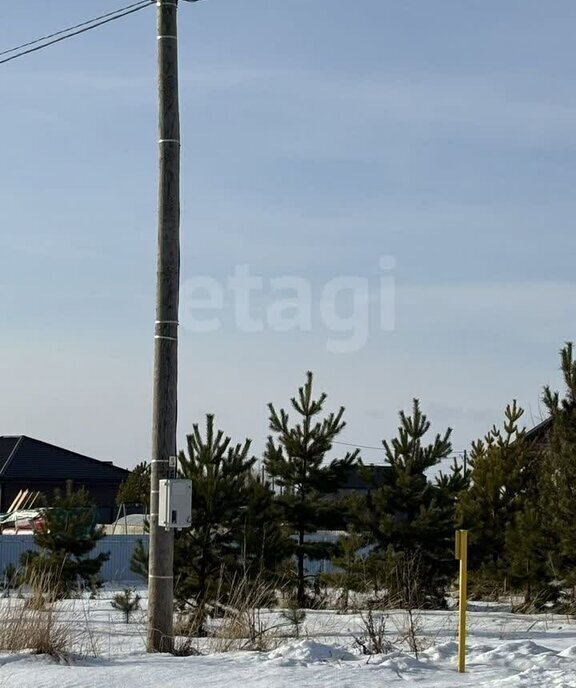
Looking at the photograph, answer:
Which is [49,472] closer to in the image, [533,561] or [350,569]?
[350,569]

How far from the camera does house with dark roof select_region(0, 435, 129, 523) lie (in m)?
58.9

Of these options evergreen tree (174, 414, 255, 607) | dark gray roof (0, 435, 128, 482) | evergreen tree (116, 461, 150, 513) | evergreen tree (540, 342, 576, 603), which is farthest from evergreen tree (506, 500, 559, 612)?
dark gray roof (0, 435, 128, 482)

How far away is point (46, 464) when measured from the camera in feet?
200

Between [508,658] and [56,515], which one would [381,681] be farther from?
[56,515]

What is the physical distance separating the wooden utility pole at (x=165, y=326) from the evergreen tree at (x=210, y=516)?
6.76 metres

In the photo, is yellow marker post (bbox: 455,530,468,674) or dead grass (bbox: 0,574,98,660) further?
dead grass (bbox: 0,574,98,660)

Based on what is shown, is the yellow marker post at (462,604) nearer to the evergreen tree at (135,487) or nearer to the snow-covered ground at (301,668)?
the snow-covered ground at (301,668)

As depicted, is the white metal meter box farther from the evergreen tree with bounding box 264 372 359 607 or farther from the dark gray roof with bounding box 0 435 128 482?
the dark gray roof with bounding box 0 435 128 482

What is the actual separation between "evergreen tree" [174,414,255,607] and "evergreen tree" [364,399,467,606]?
151 inches

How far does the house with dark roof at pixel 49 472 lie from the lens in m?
58.9

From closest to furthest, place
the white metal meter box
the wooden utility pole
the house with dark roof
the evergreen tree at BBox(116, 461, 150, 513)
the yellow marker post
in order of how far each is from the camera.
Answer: the yellow marker post < the white metal meter box < the wooden utility pole < the evergreen tree at BBox(116, 461, 150, 513) < the house with dark roof

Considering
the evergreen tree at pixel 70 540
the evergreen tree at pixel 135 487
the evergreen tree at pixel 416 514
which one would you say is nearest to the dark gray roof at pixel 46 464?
the evergreen tree at pixel 135 487

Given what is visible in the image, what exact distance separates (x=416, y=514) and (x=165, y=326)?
39.9 ft

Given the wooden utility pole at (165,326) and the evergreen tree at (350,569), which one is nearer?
the wooden utility pole at (165,326)
